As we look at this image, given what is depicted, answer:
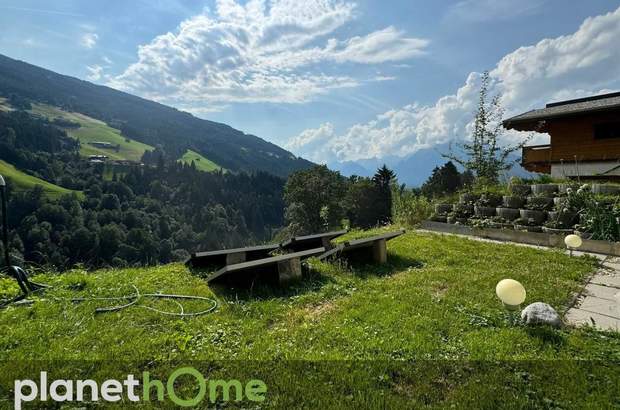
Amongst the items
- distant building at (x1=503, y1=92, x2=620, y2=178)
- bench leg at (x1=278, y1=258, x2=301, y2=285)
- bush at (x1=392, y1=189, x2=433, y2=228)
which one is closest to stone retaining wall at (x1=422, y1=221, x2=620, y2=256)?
bush at (x1=392, y1=189, x2=433, y2=228)

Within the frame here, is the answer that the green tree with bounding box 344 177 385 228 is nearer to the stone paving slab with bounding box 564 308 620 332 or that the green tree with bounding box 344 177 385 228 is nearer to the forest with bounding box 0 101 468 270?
the forest with bounding box 0 101 468 270

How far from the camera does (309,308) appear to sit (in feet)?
14.9

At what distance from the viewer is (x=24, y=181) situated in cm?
9644

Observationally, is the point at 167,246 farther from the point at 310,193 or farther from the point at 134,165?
the point at 134,165

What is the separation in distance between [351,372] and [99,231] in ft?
294

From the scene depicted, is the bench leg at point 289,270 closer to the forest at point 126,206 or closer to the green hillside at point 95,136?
the forest at point 126,206

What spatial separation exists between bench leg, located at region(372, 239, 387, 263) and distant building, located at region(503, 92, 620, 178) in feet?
43.6

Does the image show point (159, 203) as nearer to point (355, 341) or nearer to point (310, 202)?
point (310, 202)

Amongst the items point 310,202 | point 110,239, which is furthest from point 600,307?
point 110,239

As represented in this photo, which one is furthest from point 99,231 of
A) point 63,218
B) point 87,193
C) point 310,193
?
point 310,193

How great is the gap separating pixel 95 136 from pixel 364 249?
19470 centimetres

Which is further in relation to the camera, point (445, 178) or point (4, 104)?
point (4, 104)

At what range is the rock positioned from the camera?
3730 mm

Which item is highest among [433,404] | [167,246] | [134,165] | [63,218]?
[134,165]
